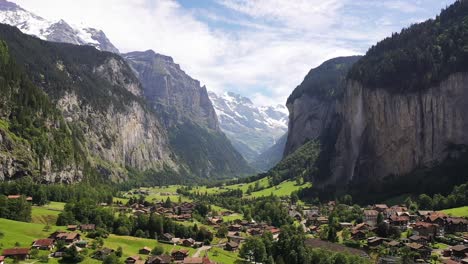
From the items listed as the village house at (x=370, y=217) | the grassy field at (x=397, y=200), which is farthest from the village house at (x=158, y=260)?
the grassy field at (x=397, y=200)

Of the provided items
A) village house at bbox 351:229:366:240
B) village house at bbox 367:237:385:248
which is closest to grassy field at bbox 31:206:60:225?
village house at bbox 351:229:366:240

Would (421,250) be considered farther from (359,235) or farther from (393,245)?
(359,235)

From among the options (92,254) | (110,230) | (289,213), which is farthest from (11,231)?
(289,213)

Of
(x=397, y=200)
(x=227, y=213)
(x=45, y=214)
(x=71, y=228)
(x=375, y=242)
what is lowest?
(x=227, y=213)

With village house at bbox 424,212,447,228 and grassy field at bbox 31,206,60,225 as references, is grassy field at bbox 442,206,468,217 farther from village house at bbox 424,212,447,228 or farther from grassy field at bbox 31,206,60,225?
grassy field at bbox 31,206,60,225

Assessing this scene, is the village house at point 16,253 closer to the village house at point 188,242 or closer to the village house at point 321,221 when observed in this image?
the village house at point 188,242

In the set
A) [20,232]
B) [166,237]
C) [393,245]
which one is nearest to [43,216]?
[20,232]
